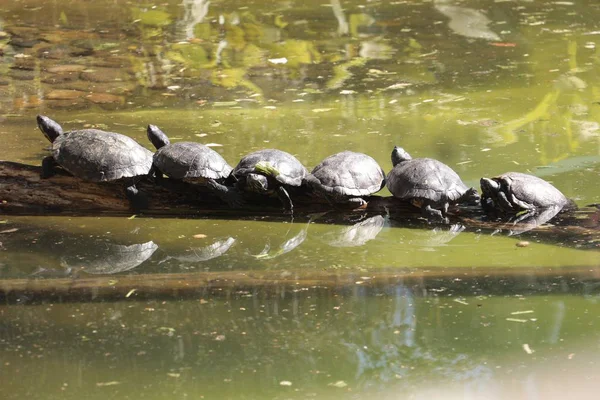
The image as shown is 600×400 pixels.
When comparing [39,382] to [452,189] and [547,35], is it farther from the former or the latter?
[547,35]

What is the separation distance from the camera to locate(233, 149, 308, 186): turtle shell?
5355 mm

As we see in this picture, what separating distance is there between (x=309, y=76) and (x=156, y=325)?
553cm

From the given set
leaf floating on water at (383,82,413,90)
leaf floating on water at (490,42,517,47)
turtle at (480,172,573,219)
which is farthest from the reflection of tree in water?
turtle at (480,172,573,219)

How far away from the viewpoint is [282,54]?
9969mm

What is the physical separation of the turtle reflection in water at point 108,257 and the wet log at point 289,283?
13 centimetres

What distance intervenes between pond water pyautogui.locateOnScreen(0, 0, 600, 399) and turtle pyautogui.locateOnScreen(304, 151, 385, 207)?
0.18m

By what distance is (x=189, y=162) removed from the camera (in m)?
5.40

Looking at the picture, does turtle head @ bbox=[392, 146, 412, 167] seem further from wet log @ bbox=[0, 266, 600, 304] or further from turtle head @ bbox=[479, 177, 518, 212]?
wet log @ bbox=[0, 266, 600, 304]

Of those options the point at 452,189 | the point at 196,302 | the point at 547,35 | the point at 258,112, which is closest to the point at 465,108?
the point at 258,112

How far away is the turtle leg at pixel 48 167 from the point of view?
5445mm

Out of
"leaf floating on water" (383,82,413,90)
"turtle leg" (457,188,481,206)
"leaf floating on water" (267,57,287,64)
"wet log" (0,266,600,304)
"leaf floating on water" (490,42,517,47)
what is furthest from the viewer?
"leaf floating on water" (490,42,517,47)

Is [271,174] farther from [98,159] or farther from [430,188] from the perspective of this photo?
[98,159]

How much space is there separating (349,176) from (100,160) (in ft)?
5.39

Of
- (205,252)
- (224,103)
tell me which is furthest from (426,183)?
(224,103)
